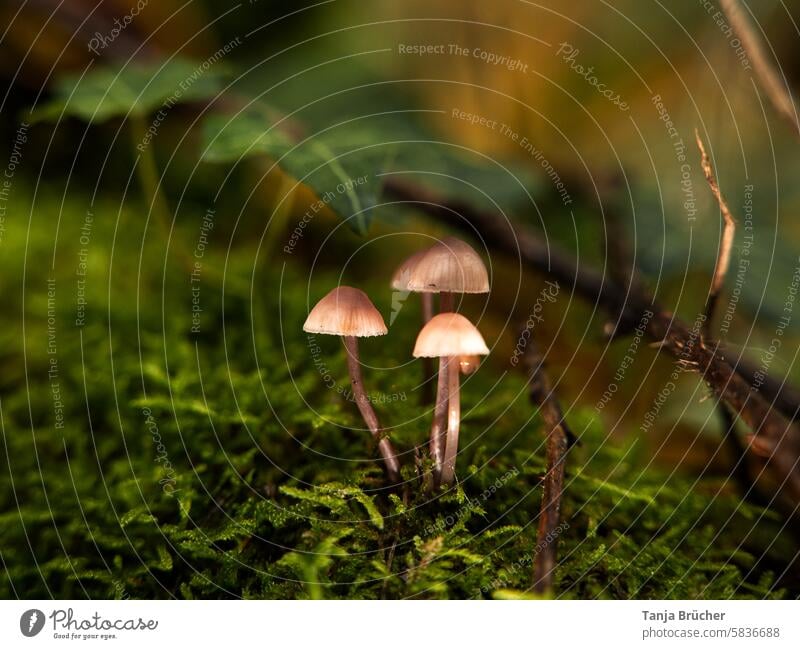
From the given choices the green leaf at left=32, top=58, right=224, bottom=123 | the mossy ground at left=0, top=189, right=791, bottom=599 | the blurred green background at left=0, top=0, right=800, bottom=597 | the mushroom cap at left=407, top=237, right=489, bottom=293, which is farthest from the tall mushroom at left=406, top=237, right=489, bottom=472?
the green leaf at left=32, top=58, right=224, bottom=123

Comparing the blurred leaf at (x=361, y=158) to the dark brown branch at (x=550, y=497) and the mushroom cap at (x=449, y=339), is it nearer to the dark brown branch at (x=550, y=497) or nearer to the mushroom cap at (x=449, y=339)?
the mushroom cap at (x=449, y=339)

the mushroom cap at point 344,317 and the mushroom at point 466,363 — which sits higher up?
the mushroom cap at point 344,317

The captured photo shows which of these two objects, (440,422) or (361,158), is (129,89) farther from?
(440,422)

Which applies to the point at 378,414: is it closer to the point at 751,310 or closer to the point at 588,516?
the point at 588,516

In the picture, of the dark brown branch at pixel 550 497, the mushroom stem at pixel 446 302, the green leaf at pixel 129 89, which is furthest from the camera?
the green leaf at pixel 129 89

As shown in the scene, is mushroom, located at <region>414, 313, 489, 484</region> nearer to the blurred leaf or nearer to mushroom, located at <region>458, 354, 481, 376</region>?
mushroom, located at <region>458, 354, 481, 376</region>
